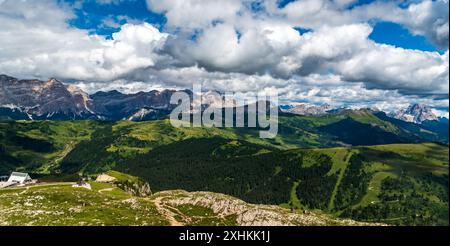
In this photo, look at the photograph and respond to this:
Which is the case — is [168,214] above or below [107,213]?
below

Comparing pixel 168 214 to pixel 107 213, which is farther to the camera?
pixel 168 214

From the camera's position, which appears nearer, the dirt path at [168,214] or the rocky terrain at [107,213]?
the rocky terrain at [107,213]

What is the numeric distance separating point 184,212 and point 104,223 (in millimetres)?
61764

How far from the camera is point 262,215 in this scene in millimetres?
184750

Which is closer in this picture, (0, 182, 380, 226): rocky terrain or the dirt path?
(0, 182, 380, 226): rocky terrain
